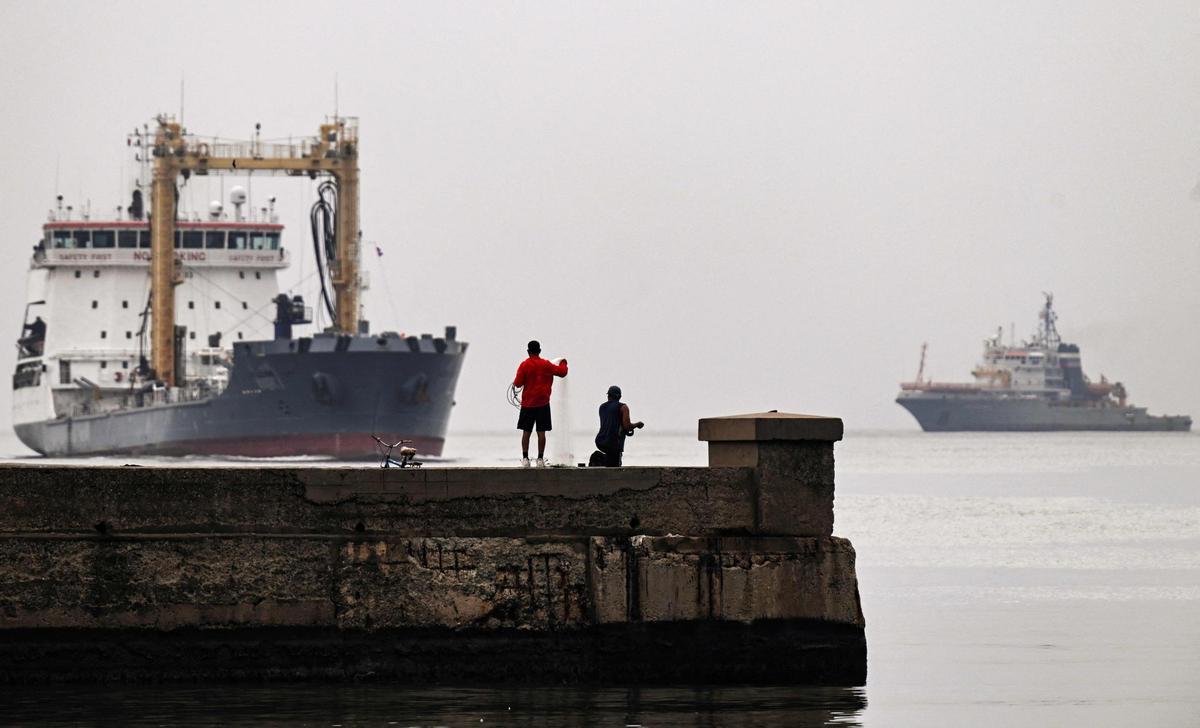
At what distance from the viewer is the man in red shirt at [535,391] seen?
46.5 feet

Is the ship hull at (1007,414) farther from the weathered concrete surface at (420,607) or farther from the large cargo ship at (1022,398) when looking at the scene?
the weathered concrete surface at (420,607)

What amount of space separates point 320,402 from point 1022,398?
106 meters

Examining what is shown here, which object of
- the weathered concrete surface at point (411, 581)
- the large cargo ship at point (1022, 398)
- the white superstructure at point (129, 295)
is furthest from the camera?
the large cargo ship at point (1022, 398)

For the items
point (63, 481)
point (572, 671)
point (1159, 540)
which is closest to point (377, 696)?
point (572, 671)

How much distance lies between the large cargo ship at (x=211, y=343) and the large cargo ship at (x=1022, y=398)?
95950mm

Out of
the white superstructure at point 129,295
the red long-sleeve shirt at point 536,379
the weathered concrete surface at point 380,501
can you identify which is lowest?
the weathered concrete surface at point 380,501

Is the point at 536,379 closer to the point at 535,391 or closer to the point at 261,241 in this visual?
the point at 535,391

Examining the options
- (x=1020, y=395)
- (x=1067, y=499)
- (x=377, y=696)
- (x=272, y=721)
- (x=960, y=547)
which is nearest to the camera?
(x=272, y=721)

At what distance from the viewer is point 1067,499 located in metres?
45.7

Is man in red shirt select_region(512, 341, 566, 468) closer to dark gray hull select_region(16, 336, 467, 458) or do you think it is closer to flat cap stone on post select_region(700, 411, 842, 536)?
flat cap stone on post select_region(700, 411, 842, 536)

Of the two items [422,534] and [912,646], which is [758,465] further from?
[912,646]

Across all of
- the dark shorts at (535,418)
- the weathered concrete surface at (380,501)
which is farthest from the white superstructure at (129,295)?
the weathered concrete surface at (380,501)

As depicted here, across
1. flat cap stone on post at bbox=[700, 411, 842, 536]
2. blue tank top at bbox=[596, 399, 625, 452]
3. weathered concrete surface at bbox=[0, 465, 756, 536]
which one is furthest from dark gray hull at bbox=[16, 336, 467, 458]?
flat cap stone on post at bbox=[700, 411, 842, 536]

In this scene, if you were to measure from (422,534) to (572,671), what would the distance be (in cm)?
125
